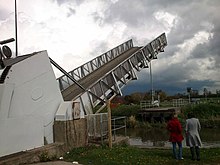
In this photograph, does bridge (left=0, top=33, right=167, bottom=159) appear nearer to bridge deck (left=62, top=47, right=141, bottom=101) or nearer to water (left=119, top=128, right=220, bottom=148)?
bridge deck (left=62, top=47, right=141, bottom=101)

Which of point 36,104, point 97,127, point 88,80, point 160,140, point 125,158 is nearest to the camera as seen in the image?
point 125,158

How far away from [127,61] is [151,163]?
11.8 m

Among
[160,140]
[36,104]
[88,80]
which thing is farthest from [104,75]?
[160,140]

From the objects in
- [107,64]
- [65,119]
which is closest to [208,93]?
[107,64]

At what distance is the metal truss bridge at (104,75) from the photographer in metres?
15.6

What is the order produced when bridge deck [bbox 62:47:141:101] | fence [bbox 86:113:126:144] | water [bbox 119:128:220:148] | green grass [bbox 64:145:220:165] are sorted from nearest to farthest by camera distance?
green grass [bbox 64:145:220:165] → fence [bbox 86:113:126:144] → bridge deck [bbox 62:47:141:101] → water [bbox 119:128:220:148]

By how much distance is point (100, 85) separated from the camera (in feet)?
54.7

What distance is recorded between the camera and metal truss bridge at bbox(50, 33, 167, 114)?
1555cm

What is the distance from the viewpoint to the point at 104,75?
17.0 metres

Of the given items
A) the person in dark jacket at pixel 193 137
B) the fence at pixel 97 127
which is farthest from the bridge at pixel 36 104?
the person in dark jacket at pixel 193 137

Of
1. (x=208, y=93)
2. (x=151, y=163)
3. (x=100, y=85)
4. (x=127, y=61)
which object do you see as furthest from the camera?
(x=208, y=93)

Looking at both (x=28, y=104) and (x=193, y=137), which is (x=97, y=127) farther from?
(x=193, y=137)

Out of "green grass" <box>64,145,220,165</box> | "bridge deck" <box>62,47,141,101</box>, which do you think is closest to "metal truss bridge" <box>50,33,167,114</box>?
"bridge deck" <box>62,47,141,101</box>

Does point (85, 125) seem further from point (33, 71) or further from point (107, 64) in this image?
point (107, 64)
